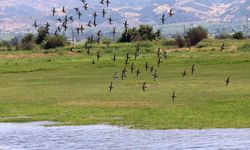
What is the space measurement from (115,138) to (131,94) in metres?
21.7

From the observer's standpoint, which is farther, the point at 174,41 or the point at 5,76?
the point at 174,41

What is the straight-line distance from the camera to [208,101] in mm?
54594

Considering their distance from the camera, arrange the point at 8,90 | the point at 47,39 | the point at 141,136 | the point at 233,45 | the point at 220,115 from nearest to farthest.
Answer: the point at 141,136
the point at 220,115
the point at 8,90
the point at 233,45
the point at 47,39

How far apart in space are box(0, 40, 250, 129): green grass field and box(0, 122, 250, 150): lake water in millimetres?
2104

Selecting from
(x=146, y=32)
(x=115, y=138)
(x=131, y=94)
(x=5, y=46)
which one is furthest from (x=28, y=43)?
(x=115, y=138)

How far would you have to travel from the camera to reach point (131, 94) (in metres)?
62.6

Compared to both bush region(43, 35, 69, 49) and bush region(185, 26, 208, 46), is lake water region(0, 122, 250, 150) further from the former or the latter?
bush region(43, 35, 69, 49)

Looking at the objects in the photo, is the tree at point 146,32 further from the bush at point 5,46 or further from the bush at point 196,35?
the bush at point 5,46

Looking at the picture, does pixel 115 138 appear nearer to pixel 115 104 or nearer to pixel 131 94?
pixel 115 104

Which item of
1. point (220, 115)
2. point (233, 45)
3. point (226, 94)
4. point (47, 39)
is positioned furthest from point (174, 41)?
point (220, 115)

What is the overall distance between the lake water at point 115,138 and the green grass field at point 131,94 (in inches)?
82.8

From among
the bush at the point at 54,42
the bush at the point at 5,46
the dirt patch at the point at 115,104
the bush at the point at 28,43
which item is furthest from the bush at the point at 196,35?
the dirt patch at the point at 115,104

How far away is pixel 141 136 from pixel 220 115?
8276mm

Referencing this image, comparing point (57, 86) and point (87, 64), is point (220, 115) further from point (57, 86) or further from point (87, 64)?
point (87, 64)
